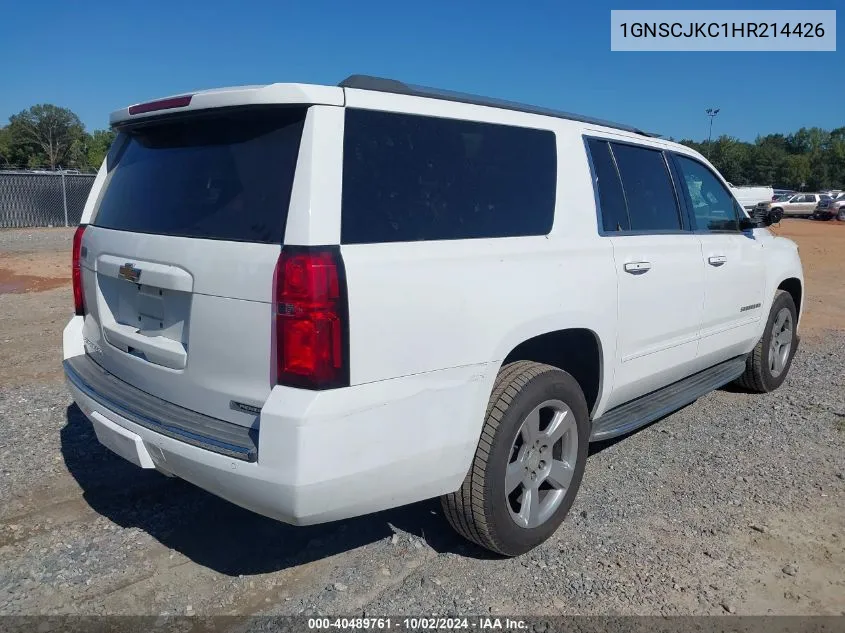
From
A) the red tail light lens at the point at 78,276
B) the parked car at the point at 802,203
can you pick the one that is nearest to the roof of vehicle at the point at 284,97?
the red tail light lens at the point at 78,276

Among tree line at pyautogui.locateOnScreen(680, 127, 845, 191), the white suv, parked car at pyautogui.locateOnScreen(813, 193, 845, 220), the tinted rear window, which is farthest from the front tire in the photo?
tree line at pyautogui.locateOnScreen(680, 127, 845, 191)

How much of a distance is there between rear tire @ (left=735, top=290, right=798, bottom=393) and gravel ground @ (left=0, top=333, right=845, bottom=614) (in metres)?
1.14

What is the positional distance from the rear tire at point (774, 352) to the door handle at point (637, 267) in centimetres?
226

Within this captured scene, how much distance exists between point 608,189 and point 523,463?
1.61 meters

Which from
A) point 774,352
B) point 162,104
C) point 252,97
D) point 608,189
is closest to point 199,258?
point 252,97

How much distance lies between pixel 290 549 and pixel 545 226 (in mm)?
1986

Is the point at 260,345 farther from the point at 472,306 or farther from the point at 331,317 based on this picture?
the point at 472,306

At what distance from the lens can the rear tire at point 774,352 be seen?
5.64 m

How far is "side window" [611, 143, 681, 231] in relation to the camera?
4078 millimetres

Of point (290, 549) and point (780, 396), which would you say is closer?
point (290, 549)

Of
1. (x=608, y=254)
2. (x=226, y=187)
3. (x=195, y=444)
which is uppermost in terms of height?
(x=226, y=187)

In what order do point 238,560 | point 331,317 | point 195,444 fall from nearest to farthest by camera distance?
point 331,317
point 195,444
point 238,560

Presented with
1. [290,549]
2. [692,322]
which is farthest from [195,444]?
[692,322]

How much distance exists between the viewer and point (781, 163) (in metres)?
91.2
